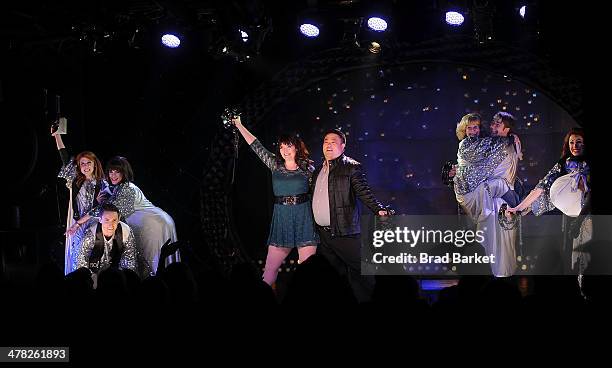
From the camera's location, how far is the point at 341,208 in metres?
6.07

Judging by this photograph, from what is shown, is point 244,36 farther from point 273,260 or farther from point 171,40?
point 273,260

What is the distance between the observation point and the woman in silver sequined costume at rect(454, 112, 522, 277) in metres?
6.46

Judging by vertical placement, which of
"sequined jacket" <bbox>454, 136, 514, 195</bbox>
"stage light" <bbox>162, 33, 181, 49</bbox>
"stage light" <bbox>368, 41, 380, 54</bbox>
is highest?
"stage light" <bbox>162, 33, 181, 49</bbox>

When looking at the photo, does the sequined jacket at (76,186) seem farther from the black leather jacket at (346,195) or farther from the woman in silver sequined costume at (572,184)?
the woman in silver sequined costume at (572,184)

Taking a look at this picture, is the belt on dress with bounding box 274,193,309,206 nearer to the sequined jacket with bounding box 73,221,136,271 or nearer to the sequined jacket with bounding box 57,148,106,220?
the sequined jacket with bounding box 73,221,136,271

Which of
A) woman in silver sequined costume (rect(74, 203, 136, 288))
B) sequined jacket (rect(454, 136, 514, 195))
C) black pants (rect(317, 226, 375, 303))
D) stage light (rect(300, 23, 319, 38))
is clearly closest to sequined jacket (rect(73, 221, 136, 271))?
woman in silver sequined costume (rect(74, 203, 136, 288))

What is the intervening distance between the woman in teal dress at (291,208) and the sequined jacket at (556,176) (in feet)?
6.70

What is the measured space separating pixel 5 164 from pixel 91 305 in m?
6.55

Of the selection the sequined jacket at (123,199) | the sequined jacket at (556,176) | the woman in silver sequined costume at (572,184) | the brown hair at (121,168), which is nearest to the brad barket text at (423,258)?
the sequined jacket at (556,176)

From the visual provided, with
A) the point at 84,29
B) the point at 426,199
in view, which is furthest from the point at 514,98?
the point at 84,29

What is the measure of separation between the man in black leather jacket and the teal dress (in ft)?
0.29

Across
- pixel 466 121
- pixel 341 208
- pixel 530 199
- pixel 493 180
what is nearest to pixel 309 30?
pixel 466 121

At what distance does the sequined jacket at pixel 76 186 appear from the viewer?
7031mm

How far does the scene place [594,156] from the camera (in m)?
1.75
